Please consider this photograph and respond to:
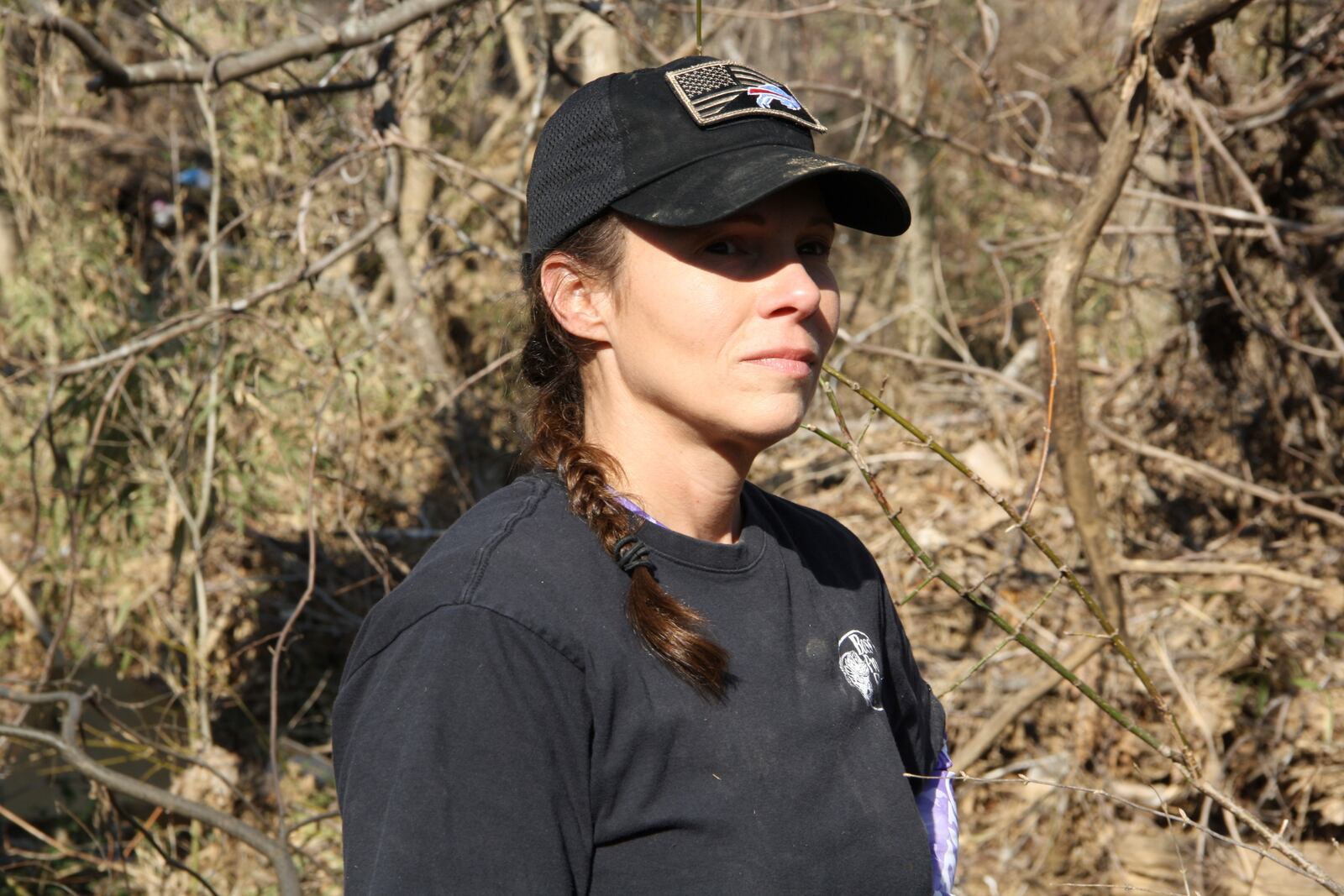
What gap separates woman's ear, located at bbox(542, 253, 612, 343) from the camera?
5.72 ft

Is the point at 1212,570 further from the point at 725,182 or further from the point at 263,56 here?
the point at 263,56

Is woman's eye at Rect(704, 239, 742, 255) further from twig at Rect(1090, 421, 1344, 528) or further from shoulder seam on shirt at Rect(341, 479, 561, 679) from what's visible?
twig at Rect(1090, 421, 1344, 528)

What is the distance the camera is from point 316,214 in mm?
5043

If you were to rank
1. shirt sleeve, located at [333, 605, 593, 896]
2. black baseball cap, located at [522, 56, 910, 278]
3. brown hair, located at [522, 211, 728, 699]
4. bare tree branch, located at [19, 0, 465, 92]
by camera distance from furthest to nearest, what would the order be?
bare tree branch, located at [19, 0, 465, 92]
black baseball cap, located at [522, 56, 910, 278]
brown hair, located at [522, 211, 728, 699]
shirt sleeve, located at [333, 605, 593, 896]

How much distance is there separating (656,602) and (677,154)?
0.59 m

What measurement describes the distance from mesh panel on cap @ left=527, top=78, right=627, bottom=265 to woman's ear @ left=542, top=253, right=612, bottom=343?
36 millimetres

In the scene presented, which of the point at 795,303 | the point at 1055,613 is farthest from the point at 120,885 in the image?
the point at 795,303

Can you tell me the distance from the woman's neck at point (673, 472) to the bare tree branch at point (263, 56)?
2.18 meters

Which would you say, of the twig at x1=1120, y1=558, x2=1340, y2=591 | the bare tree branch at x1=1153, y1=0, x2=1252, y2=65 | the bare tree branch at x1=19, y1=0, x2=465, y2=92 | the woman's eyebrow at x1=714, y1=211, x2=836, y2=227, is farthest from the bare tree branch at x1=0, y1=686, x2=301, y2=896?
the bare tree branch at x1=1153, y1=0, x2=1252, y2=65

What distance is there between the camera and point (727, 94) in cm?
169

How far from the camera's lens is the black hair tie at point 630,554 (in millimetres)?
1553

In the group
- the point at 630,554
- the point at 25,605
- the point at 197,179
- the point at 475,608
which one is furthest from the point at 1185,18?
the point at 197,179

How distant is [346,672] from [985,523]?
404 cm

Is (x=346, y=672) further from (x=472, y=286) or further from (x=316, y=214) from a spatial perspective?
(x=472, y=286)
